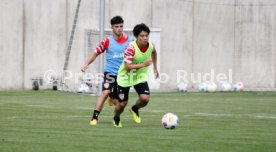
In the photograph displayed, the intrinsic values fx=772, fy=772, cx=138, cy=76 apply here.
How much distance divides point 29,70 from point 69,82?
Result: 1.72 m

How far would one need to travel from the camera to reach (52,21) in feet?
105

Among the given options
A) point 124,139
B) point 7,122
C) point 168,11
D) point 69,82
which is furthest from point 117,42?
point 168,11

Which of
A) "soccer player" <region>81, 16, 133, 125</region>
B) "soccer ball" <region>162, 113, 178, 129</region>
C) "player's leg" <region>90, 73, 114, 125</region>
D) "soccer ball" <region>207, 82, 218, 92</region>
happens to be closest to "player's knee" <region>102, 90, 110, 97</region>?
"player's leg" <region>90, 73, 114, 125</region>

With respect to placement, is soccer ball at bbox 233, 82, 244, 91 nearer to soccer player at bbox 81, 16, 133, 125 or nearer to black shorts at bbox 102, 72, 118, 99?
soccer player at bbox 81, 16, 133, 125

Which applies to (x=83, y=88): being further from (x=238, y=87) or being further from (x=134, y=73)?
(x=134, y=73)

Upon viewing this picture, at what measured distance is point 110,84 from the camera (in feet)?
49.7

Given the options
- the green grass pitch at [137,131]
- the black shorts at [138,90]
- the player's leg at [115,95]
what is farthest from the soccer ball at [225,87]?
the black shorts at [138,90]

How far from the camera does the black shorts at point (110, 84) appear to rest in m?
→ 15.1

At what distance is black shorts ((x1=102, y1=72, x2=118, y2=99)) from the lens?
15141 mm

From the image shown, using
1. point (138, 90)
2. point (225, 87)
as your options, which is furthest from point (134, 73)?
point (225, 87)

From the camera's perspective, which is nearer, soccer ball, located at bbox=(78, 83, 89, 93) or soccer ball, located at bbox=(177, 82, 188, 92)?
soccer ball, located at bbox=(78, 83, 89, 93)

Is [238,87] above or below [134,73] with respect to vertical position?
below

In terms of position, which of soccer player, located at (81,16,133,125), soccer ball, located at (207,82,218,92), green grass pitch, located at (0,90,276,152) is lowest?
green grass pitch, located at (0,90,276,152)

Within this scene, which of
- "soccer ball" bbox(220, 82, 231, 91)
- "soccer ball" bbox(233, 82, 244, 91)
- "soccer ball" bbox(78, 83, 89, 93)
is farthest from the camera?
"soccer ball" bbox(233, 82, 244, 91)
